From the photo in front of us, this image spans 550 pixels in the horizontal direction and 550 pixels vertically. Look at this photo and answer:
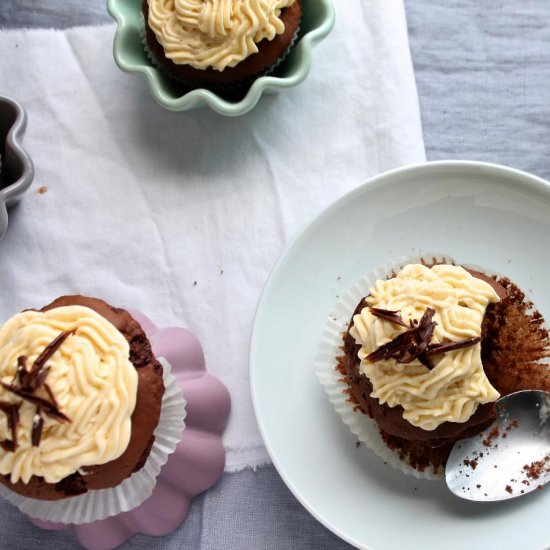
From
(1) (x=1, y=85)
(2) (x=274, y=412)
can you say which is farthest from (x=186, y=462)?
(1) (x=1, y=85)

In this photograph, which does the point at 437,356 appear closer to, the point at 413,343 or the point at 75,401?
the point at 413,343

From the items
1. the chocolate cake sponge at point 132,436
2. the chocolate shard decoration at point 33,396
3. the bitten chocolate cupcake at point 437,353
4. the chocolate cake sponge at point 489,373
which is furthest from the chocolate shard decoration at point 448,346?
the chocolate shard decoration at point 33,396

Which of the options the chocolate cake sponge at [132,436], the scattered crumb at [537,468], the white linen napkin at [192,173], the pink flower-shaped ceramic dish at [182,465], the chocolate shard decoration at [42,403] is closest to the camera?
the chocolate shard decoration at [42,403]

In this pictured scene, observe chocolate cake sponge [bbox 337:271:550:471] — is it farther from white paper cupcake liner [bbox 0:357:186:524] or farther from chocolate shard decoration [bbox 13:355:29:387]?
chocolate shard decoration [bbox 13:355:29:387]

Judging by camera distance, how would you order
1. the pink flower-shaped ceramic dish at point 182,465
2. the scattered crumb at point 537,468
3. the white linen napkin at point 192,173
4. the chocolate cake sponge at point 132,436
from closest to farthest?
1. the chocolate cake sponge at point 132,436
2. the scattered crumb at point 537,468
3. the pink flower-shaped ceramic dish at point 182,465
4. the white linen napkin at point 192,173

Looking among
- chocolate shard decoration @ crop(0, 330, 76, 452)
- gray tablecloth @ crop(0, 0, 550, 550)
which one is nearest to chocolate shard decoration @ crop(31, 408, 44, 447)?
chocolate shard decoration @ crop(0, 330, 76, 452)

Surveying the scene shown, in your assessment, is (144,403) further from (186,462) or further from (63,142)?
(63,142)

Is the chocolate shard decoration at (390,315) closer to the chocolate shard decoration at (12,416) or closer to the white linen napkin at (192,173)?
the white linen napkin at (192,173)
